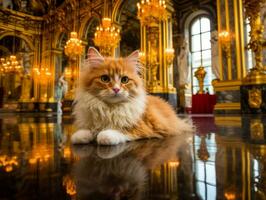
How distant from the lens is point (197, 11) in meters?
11.5

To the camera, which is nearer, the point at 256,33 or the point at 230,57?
the point at 256,33

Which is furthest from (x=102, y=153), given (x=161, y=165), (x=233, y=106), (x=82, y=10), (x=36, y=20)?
(x=36, y=20)

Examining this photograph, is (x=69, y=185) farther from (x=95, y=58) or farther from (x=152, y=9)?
(x=152, y=9)

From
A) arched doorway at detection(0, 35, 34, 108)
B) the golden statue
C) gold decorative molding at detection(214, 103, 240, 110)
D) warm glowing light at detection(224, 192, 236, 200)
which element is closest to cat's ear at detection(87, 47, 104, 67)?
warm glowing light at detection(224, 192, 236, 200)

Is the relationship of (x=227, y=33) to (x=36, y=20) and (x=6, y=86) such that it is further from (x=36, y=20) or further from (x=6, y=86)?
(x=6, y=86)

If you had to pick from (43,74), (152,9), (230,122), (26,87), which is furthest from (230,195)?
(26,87)

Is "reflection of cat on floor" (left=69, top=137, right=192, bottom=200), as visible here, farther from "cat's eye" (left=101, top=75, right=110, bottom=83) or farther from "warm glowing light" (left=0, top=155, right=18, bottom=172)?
"cat's eye" (left=101, top=75, right=110, bottom=83)

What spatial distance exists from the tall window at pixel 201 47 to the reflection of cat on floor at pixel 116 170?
1121 centimetres

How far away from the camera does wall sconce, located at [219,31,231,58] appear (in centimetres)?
624

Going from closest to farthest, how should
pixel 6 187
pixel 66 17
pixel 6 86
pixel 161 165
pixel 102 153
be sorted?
pixel 6 187
pixel 161 165
pixel 102 153
pixel 66 17
pixel 6 86

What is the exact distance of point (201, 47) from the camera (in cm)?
1205

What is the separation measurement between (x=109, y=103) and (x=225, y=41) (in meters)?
6.07

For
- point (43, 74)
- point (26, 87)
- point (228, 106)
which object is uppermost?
point (43, 74)

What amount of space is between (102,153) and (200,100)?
804cm
